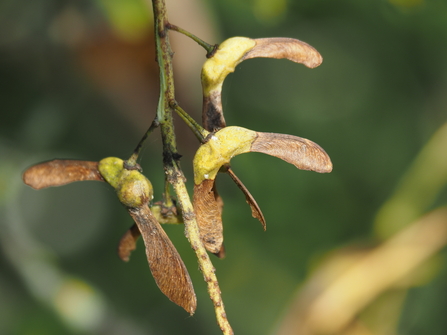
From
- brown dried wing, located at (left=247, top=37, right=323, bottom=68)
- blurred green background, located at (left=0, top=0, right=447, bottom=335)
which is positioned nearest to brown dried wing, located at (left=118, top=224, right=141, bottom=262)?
brown dried wing, located at (left=247, top=37, right=323, bottom=68)

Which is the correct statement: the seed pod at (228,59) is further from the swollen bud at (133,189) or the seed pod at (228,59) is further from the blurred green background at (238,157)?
the blurred green background at (238,157)

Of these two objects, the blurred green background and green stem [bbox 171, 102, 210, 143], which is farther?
the blurred green background

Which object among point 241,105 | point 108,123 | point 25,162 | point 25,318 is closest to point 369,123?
point 241,105

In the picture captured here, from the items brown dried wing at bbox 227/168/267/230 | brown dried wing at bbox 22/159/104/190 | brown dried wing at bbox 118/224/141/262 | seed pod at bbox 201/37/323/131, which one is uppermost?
seed pod at bbox 201/37/323/131

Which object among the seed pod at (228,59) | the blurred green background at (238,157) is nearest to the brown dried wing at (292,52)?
the seed pod at (228,59)

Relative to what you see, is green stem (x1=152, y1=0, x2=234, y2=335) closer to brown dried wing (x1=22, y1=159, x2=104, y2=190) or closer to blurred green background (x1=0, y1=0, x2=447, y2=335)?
brown dried wing (x1=22, y1=159, x2=104, y2=190)

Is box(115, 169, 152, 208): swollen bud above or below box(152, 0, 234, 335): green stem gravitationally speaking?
below

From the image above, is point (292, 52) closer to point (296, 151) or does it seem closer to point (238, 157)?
point (296, 151)
